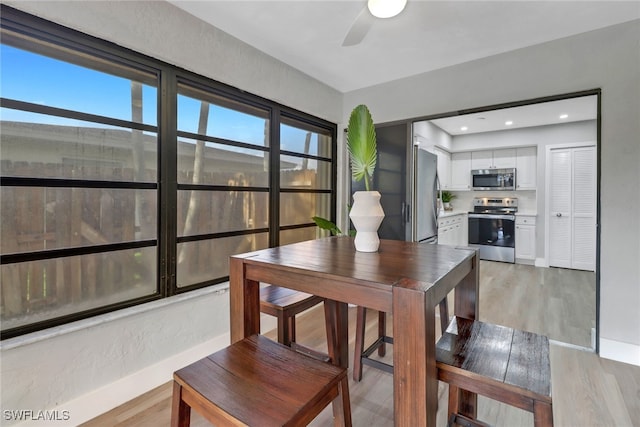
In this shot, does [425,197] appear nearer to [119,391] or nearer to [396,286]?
[396,286]

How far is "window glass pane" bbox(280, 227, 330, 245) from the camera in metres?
3.03

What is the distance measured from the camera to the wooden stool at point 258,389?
2.54 ft

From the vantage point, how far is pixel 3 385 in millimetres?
1400

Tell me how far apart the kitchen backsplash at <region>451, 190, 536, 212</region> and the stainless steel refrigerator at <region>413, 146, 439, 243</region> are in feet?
6.47

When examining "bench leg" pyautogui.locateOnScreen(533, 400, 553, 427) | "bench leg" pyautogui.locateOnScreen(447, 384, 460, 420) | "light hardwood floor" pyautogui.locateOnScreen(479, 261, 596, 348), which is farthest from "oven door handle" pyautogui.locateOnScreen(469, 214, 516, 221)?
"bench leg" pyautogui.locateOnScreen(533, 400, 553, 427)

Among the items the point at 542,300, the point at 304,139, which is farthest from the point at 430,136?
the point at 542,300

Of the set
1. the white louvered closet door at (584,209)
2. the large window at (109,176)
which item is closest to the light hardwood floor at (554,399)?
the large window at (109,176)

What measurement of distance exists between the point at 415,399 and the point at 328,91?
128 inches

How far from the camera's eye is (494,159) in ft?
18.7

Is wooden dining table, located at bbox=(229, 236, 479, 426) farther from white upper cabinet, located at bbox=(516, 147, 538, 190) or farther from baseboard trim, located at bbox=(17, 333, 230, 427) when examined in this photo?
white upper cabinet, located at bbox=(516, 147, 538, 190)

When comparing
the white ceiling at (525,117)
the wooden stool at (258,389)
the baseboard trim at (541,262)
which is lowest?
the baseboard trim at (541,262)

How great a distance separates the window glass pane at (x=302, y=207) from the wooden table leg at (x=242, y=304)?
1753 millimetres

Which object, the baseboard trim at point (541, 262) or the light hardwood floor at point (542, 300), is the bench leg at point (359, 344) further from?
the baseboard trim at point (541, 262)

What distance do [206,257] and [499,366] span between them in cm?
201
